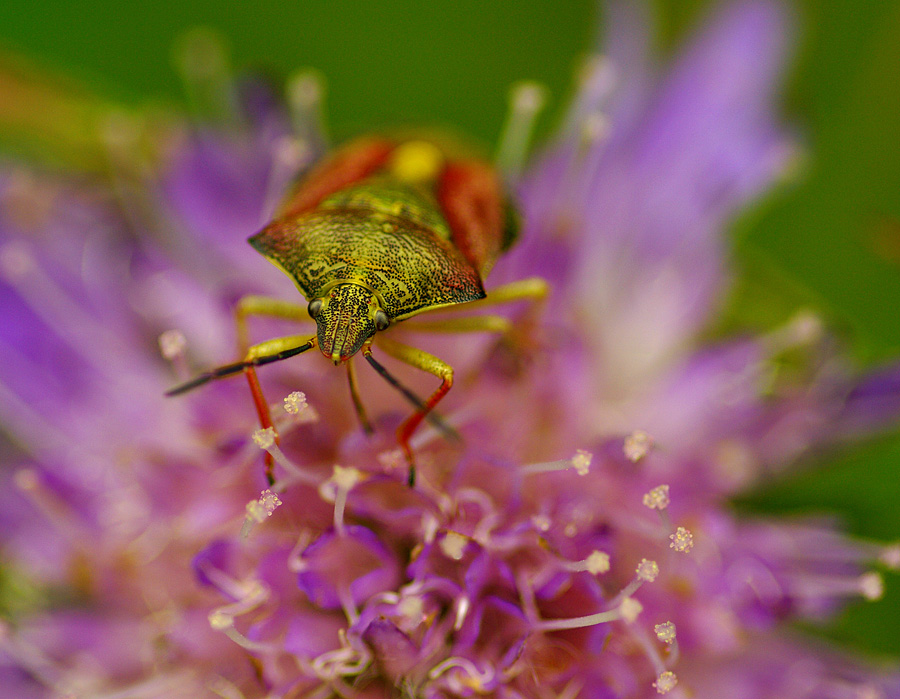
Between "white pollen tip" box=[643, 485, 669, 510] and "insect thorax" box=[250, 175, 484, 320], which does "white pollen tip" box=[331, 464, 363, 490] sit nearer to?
"insect thorax" box=[250, 175, 484, 320]

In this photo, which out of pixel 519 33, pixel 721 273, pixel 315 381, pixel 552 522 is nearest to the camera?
pixel 552 522

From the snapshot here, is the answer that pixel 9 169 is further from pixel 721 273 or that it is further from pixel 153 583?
pixel 721 273

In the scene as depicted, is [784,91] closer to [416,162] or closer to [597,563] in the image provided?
[416,162]

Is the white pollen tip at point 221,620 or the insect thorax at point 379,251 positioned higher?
the insect thorax at point 379,251

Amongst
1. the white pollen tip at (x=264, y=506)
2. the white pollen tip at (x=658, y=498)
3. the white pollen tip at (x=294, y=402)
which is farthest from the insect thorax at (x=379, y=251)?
the white pollen tip at (x=658, y=498)

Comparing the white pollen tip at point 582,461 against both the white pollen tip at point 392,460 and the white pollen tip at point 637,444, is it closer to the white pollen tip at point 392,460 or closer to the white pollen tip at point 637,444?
the white pollen tip at point 637,444

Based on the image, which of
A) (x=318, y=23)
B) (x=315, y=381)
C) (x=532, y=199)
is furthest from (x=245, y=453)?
(x=318, y=23)
